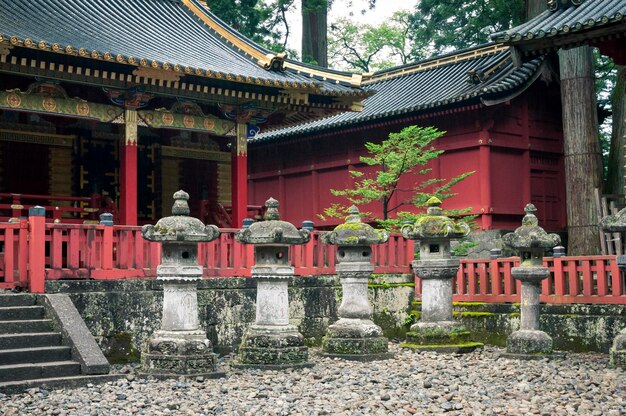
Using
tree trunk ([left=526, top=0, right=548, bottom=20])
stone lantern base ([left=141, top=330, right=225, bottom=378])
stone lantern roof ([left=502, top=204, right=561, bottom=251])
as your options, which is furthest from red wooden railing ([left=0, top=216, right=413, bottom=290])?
tree trunk ([left=526, top=0, right=548, bottom=20])

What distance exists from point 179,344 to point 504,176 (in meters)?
13.1

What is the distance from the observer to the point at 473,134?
2242cm

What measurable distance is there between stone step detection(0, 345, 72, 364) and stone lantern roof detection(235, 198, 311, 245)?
9.67ft

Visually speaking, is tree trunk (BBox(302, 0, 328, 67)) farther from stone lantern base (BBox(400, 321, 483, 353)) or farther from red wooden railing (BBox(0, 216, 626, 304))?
stone lantern base (BBox(400, 321, 483, 353))

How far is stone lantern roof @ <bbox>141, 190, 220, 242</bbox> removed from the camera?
1166 cm

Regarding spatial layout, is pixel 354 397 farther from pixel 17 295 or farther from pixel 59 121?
pixel 59 121

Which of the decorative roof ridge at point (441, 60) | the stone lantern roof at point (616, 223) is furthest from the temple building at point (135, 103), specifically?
the stone lantern roof at point (616, 223)

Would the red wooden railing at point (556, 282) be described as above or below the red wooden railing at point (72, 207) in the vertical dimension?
below

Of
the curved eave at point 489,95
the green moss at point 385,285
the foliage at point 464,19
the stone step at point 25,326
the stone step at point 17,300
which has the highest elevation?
the foliage at point 464,19

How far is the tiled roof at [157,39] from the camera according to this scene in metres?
16.0

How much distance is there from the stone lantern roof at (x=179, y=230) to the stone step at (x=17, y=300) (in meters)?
1.87

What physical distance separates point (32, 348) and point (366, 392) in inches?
169

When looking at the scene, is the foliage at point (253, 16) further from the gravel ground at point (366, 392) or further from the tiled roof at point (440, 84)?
the gravel ground at point (366, 392)

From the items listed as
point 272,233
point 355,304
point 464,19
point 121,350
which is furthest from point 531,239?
point 464,19
